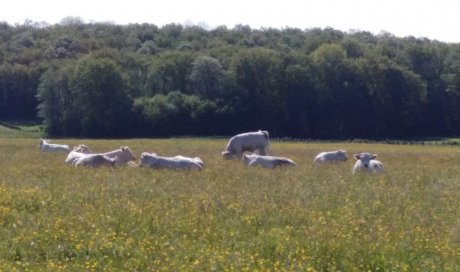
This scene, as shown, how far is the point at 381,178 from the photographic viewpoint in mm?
23438

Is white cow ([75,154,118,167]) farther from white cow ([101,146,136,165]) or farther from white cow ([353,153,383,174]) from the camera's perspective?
white cow ([353,153,383,174])

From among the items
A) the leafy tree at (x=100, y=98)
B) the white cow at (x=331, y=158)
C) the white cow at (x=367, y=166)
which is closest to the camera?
the white cow at (x=367, y=166)

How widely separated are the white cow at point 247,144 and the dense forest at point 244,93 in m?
55.9

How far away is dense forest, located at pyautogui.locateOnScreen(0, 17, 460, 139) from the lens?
9438 centimetres

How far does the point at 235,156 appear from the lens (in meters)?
33.8

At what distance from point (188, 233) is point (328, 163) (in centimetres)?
1777

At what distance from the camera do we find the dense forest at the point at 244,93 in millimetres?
94375

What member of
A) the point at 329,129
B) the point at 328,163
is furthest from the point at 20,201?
the point at 329,129

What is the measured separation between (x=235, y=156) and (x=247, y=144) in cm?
110

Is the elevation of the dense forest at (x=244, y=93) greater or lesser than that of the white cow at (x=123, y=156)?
greater

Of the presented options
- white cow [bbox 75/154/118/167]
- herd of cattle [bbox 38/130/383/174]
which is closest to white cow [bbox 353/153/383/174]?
herd of cattle [bbox 38/130/383/174]

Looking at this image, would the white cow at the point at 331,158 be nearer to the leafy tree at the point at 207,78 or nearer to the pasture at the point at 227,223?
the pasture at the point at 227,223

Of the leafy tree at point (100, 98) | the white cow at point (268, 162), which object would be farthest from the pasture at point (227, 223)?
the leafy tree at point (100, 98)

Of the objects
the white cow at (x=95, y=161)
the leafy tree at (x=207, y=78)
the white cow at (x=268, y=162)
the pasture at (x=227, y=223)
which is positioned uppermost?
the leafy tree at (x=207, y=78)
